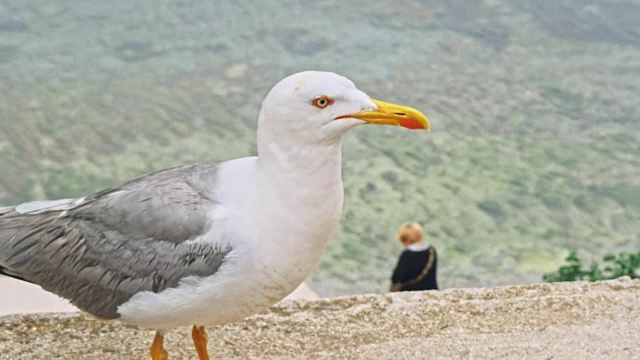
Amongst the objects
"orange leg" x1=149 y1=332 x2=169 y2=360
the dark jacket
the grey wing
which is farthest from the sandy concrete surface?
the dark jacket

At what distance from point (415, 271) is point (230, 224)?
250cm

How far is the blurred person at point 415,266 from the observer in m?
4.77

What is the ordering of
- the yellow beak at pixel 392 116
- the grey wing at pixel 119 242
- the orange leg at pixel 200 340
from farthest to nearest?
1. the orange leg at pixel 200 340
2. the grey wing at pixel 119 242
3. the yellow beak at pixel 392 116

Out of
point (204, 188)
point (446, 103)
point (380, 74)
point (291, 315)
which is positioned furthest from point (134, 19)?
point (204, 188)

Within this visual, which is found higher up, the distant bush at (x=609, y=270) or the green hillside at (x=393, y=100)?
the distant bush at (x=609, y=270)

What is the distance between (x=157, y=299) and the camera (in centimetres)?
246

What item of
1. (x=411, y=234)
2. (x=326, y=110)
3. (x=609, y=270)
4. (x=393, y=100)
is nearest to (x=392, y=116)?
A: (x=326, y=110)

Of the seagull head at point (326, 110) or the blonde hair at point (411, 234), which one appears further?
the blonde hair at point (411, 234)

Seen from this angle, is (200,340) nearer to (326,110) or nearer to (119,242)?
(119,242)

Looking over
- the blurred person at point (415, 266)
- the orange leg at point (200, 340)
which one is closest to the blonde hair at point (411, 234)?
the blurred person at point (415, 266)

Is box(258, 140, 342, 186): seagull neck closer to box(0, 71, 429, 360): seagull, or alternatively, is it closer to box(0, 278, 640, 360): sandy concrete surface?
box(0, 71, 429, 360): seagull

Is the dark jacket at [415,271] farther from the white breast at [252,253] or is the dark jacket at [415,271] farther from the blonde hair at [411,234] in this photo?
the white breast at [252,253]

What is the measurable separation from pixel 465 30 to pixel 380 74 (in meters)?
1.79

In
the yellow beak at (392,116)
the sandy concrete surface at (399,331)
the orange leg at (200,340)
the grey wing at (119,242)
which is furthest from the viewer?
the sandy concrete surface at (399,331)
